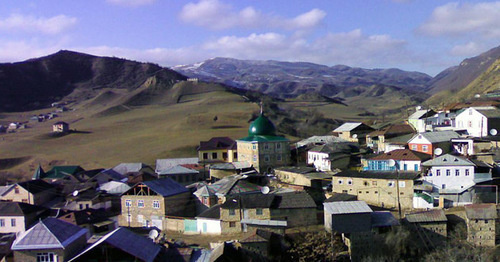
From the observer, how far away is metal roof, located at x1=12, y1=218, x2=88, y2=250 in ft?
57.2

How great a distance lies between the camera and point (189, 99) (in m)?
108

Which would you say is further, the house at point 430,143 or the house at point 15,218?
the house at point 430,143

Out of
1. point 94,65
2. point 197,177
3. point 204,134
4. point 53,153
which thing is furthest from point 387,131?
point 94,65

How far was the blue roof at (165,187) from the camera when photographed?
26.3 m

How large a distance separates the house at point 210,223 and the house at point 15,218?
1184 centimetres

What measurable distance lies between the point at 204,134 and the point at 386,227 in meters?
42.6

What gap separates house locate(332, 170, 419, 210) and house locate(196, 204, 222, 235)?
7.45 m

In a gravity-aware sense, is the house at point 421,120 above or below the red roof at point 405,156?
above

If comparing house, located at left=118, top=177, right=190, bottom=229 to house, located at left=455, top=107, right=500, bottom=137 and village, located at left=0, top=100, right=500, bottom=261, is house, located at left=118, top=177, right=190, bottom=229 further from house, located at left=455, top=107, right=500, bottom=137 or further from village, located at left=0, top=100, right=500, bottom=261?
house, located at left=455, top=107, right=500, bottom=137

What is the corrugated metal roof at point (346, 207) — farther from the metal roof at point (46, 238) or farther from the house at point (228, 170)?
the house at point (228, 170)

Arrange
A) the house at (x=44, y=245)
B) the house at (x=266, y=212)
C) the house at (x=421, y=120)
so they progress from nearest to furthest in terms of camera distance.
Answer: the house at (x=44, y=245)
the house at (x=266, y=212)
the house at (x=421, y=120)

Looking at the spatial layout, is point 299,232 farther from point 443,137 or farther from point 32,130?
point 32,130

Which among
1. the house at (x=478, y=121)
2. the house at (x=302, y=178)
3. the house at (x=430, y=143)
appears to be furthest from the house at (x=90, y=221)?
the house at (x=478, y=121)

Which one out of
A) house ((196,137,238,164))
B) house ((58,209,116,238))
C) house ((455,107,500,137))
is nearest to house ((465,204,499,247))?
house ((455,107,500,137))
